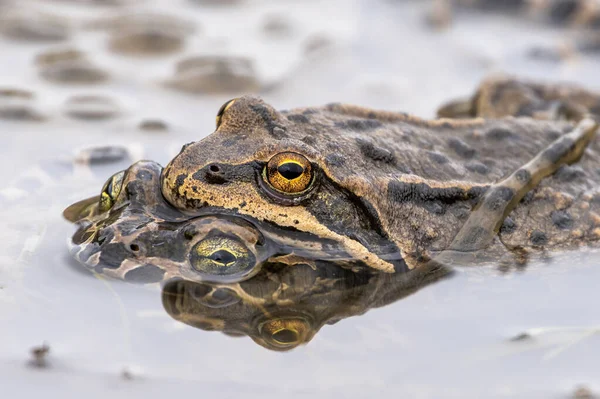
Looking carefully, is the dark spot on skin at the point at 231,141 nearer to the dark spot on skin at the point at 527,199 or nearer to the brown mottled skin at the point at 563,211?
the brown mottled skin at the point at 563,211

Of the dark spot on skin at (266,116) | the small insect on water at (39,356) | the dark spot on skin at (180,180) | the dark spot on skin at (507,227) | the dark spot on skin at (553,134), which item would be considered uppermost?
the dark spot on skin at (553,134)

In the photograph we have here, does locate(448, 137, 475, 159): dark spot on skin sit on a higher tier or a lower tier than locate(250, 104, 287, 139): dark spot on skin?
higher

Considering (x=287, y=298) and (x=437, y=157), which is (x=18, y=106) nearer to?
(x=287, y=298)

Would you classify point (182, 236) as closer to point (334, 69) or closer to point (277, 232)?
point (277, 232)

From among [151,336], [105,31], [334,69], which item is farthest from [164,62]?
[151,336]

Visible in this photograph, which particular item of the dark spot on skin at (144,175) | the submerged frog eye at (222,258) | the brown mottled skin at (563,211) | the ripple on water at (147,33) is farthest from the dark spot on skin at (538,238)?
the ripple on water at (147,33)

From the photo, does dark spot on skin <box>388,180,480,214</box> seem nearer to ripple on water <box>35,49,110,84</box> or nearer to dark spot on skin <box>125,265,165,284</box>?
dark spot on skin <box>125,265,165,284</box>

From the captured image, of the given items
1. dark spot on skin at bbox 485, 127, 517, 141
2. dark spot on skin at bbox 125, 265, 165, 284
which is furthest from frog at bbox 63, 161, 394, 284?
dark spot on skin at bbox 485, 127, 517, 141
